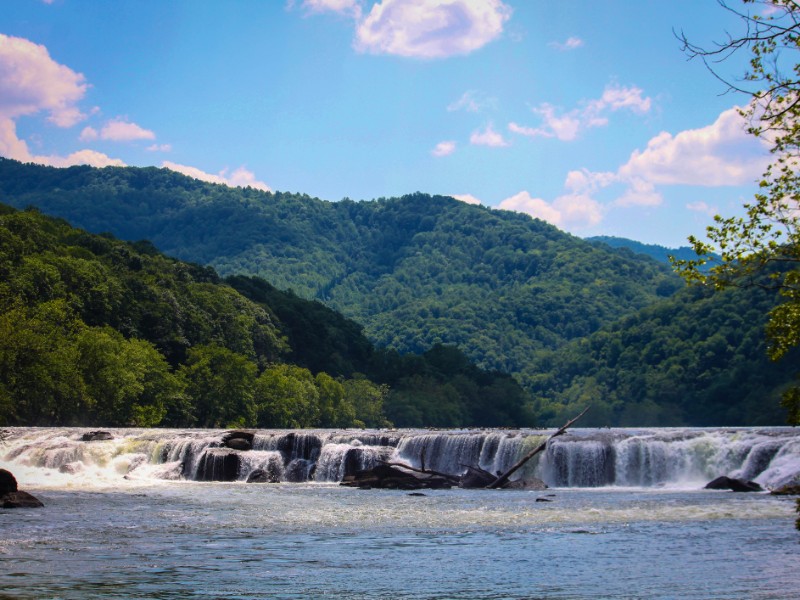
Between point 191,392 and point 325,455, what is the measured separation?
37918 millimetres

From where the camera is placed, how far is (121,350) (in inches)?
3046

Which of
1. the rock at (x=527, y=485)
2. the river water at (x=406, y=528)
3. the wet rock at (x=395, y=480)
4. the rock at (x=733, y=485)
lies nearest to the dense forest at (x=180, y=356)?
the river water at (x=406, y=528)

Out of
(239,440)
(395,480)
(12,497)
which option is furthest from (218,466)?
(12,497)

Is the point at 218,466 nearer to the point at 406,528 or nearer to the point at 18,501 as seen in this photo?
the point at 18,501

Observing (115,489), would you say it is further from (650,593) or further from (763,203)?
(763,203)

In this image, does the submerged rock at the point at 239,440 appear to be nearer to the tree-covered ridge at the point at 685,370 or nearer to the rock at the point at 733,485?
the rock at the point at 733,485

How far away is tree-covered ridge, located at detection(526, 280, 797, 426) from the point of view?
387 feet

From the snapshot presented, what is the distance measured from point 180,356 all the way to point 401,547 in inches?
3009

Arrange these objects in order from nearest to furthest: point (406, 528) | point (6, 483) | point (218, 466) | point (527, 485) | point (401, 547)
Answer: point (401, 547) < point (406, 528) < point (6, 483) < point (527, 485) < point (218, 466)

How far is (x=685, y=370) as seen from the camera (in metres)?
132

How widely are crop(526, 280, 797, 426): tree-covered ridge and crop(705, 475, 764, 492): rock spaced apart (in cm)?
6652

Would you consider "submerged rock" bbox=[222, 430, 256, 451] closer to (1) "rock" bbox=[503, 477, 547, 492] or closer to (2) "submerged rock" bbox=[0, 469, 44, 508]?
(1) "rock" bbox=[503, 477, 547, 492]

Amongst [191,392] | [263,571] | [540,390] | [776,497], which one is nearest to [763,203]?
[263,571]

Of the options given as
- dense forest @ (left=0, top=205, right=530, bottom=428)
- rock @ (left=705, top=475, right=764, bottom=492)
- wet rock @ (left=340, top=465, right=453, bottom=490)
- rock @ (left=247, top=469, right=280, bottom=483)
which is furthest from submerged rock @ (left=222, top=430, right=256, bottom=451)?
rock @ (left=705, top=475, right=764, bottom=492)
